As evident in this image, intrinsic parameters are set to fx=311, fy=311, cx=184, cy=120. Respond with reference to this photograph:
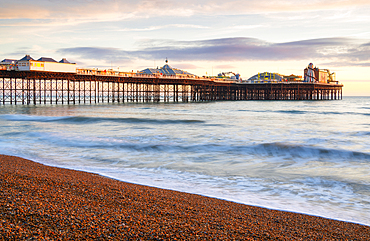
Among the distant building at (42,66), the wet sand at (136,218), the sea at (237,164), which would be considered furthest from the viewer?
the distant building at (42,66)

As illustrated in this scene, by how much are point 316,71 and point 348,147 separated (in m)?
101

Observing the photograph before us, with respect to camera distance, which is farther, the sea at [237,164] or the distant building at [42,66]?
the distant building at [42,66]

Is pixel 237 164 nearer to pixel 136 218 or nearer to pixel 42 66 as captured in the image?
pixel 136 218

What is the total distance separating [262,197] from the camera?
23.2 feet

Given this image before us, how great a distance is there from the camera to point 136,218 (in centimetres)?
481

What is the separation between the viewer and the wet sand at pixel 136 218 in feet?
13.7

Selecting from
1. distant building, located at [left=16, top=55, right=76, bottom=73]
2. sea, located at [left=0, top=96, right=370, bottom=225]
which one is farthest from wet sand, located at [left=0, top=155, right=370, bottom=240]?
distant building, located at [left=16, top=55, right=76, bottom=73]

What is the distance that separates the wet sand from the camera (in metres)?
4.17

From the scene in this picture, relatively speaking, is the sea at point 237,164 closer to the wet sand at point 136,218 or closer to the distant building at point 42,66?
the wet sand at point 136,218

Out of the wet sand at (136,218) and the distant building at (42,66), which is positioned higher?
the distant building at (42,66)

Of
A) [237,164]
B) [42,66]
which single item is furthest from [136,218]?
[42,66]

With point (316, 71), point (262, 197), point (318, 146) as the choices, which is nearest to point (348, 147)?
point (318, 146)

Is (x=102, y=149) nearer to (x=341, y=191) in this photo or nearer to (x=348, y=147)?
(x=341, y=191)

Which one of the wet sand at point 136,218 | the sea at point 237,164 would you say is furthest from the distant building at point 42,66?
the wet sand at point 136,218
